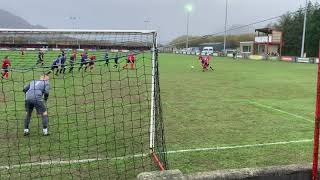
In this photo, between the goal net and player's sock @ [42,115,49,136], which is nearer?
the goal net

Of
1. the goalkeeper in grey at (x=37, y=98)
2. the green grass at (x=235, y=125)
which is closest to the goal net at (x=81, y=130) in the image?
the goalkeeper in grey at (x=37, y=98)

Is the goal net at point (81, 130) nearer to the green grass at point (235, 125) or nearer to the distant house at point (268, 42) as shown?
the green grass at point (235, 125)

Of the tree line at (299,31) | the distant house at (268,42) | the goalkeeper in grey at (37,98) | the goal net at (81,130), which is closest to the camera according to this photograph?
the goal net at (81,130)

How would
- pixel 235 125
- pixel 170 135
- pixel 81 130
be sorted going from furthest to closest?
pixel 235 125 < pixel 81 130 < pixel 170 135

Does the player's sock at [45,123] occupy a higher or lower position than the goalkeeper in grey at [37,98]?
lower

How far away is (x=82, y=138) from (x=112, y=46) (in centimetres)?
333

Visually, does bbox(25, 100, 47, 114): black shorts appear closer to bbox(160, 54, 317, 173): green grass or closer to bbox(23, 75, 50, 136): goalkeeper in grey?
bbox(23, 75, 50, 136): goalkeeper in grey

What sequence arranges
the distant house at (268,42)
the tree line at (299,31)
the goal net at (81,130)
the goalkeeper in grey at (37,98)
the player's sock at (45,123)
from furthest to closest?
the tree line at (299,31) < the distant house at (268,42) < the player's sock at (45,123) < the goalkeeper in grey at (37,98) < the goal net at (81,130)

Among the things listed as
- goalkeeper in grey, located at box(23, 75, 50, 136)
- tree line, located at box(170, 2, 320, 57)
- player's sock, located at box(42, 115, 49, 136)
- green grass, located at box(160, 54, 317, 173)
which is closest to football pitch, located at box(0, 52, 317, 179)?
green grass, located at box(160, 54, 317, 173)

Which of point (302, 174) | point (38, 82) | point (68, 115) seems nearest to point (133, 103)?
point (68, 115)

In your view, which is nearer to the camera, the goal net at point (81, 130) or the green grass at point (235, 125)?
the goal net at point (81, 130)

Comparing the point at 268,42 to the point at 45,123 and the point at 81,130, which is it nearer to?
the point at 81,130

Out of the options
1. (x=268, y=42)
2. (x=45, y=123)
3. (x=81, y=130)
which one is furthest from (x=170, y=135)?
(x=268, y=42)

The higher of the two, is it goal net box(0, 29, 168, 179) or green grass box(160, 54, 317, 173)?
goal net box(0, 29, 168, 179)
